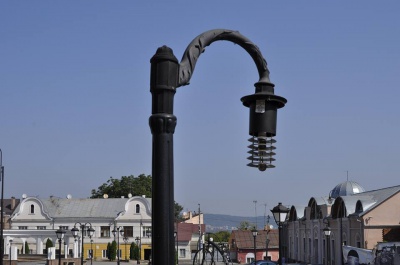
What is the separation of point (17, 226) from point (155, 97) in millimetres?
67834

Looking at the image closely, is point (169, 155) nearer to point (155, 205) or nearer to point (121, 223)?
point (155, 205)

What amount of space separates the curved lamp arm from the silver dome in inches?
2274

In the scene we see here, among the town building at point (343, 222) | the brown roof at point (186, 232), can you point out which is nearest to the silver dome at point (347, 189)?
the town building at point (343, 222)

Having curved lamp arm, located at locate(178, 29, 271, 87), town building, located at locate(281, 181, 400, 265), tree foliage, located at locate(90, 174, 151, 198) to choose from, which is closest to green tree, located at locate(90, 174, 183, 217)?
tree foliage, located at locate(90, 174, 151, 198)

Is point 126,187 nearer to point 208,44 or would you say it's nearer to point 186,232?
point 186,232

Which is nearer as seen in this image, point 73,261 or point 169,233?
point 169,233

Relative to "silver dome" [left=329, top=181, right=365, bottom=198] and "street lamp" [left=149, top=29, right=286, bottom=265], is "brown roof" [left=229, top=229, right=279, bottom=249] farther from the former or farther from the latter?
"street lamp" [left=149, top=29, right=286, bottom=265]

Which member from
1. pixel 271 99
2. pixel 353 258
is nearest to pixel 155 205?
pixel 271 99

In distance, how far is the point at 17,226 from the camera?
226 ft

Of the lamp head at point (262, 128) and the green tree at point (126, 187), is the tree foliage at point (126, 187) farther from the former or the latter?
the lamp head at point (262, 128)

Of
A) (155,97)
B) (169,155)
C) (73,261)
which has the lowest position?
(73,261)

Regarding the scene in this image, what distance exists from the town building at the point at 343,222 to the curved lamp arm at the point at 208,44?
1522 inches

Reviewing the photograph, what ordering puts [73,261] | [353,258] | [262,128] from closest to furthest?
[262,128]
[353,258]
[73,261]

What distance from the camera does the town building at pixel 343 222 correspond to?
43969 millimetres
